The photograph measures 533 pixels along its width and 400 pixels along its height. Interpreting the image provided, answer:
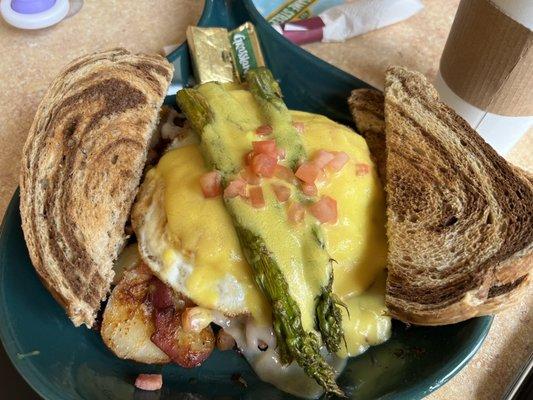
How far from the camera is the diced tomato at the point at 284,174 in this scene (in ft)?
4.81

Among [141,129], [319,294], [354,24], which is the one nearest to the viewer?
[319,294]

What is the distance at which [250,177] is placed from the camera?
1448 mm

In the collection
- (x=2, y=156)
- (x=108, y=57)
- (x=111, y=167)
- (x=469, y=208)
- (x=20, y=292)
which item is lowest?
(x=2, y=156)

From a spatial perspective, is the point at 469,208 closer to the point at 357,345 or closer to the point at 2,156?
the point at 357,345

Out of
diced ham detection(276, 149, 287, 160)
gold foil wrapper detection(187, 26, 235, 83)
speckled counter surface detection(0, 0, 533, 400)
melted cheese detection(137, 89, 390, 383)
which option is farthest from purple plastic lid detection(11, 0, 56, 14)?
diced ham detection(276, 149, 287, 160)

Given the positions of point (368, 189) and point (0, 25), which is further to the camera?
point (0, 25)

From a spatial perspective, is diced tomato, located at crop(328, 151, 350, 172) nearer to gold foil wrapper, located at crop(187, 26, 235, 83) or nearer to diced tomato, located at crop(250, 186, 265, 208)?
diced tomato, located at crop(250, 186, 265, 208)

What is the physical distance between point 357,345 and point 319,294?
19 centimetres

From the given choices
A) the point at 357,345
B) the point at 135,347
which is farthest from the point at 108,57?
the point at 357,345

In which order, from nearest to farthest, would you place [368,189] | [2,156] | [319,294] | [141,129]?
[319,294], [368,189], [141,129], [2,156]

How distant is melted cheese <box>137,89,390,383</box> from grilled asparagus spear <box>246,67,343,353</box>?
25mm

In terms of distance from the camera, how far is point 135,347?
4.83 feet

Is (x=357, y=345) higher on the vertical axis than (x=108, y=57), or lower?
lower

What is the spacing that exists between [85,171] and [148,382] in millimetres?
544
